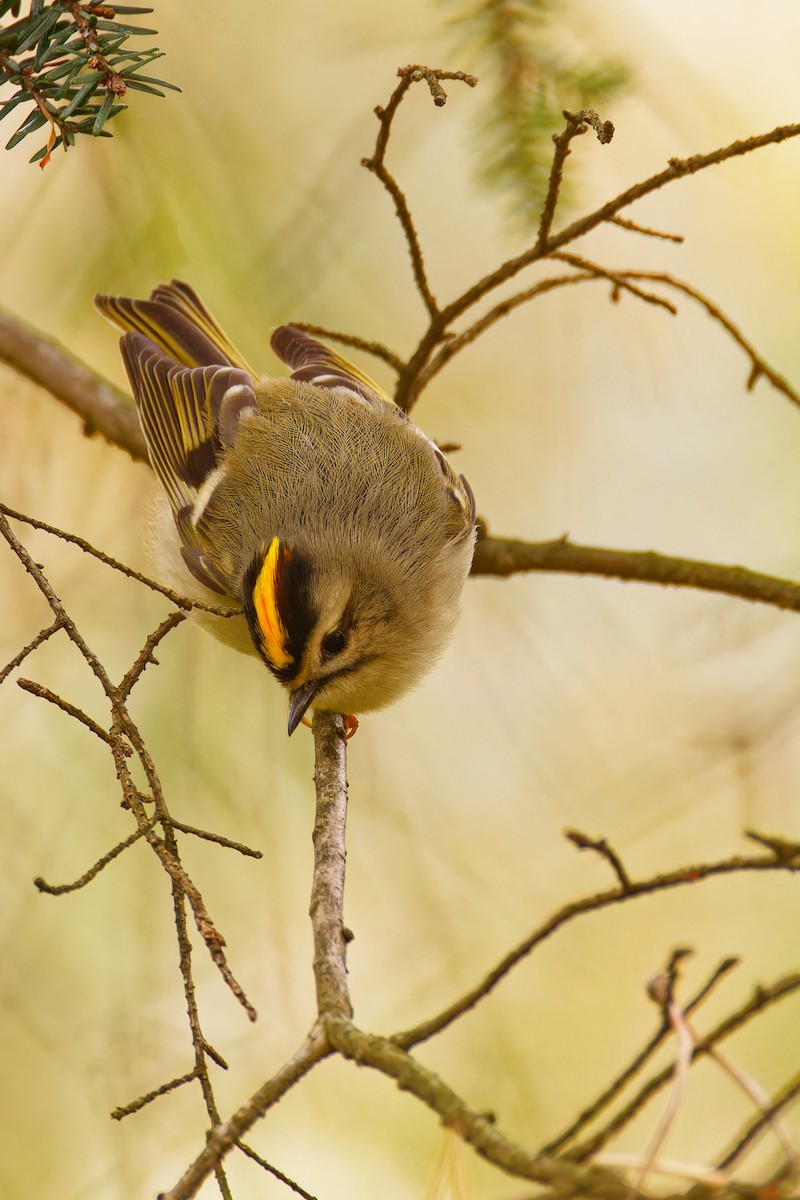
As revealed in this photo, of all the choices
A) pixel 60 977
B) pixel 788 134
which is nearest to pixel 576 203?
pixel 788 134

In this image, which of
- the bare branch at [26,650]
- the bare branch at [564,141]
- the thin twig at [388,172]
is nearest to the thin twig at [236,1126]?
the bare branch at [26,650]

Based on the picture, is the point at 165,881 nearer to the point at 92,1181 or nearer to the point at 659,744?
the point at 92,1181

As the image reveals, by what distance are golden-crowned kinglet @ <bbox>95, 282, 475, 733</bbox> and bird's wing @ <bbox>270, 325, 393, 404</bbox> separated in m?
0.01

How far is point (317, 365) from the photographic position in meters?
3.10

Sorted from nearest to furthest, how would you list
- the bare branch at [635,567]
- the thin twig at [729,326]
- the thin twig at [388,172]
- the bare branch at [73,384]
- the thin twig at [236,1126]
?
the thin twig at [236,1126]
the thin twig at [388,172]
the thin twig at [729,326]
the bare branch at [635,567]
the bare branch at [73,384]

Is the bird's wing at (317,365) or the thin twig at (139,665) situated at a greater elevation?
the bird's wing at (317,365)

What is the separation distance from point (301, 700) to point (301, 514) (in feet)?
1.43

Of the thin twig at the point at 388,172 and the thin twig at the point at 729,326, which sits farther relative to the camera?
the thin twig at the point at 729,326

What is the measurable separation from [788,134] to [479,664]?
175 cm

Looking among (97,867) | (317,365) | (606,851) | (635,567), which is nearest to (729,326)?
(635,567)

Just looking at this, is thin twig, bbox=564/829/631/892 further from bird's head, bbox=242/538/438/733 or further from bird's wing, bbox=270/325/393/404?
bird's wing, bbox=270/325/393/404

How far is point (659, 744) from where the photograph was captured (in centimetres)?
328

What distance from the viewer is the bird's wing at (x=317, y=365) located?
3049mm

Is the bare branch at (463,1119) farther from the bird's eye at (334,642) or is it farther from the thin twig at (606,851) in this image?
the bird's eye at (334,642)
